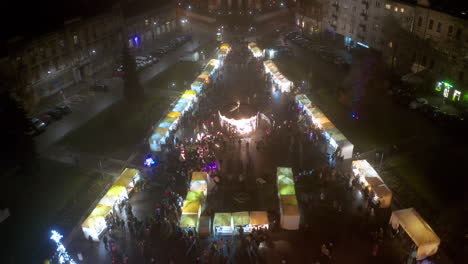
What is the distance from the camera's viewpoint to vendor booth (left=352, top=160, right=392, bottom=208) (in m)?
24.8

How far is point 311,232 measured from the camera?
23.3 m

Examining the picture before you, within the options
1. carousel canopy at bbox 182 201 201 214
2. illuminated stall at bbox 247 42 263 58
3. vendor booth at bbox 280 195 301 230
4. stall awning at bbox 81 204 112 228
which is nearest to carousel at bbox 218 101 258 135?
carousel canopy at bbox 182 201 201 214

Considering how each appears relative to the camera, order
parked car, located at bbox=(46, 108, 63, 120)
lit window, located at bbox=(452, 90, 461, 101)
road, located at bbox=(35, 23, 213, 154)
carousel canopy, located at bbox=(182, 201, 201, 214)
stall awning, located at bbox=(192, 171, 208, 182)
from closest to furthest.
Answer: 1. carousel canopy, located at bbox=(182, 201, 201, 214)
2. stall awning, located at bbox=(192, 171, 208, 182)
3. road, located at bbox=(35, 23, 213, 154)
4. lit window, located at bbox=(452, 90, 461, 101)
5. parked car, located at bbox=(46, 108, 63, 120)

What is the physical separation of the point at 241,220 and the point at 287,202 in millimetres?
3468

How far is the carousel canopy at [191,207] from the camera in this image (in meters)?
23.9

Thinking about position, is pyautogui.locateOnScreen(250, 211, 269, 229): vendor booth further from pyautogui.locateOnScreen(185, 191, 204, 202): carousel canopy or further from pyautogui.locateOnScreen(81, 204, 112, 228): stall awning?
pyautogui.locateOnScreen(81, 204, 112, 228): stall awning

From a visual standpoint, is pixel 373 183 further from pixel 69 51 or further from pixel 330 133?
pixel 69 51

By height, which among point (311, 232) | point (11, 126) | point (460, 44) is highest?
point (460, 44)

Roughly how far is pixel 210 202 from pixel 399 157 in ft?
57.3

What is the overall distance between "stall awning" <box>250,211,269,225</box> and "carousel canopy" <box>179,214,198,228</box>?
12.6ft

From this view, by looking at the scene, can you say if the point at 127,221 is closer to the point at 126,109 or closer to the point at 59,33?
the point at 126,109

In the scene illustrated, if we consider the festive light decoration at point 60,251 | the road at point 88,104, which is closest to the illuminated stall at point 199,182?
the festive light decoration at point 60,251

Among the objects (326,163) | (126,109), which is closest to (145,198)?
(326,163)

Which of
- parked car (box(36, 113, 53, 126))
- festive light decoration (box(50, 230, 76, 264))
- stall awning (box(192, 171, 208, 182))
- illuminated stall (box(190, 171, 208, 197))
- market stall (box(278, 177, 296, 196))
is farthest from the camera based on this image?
parked car (box(36, 113, 53, 126))
